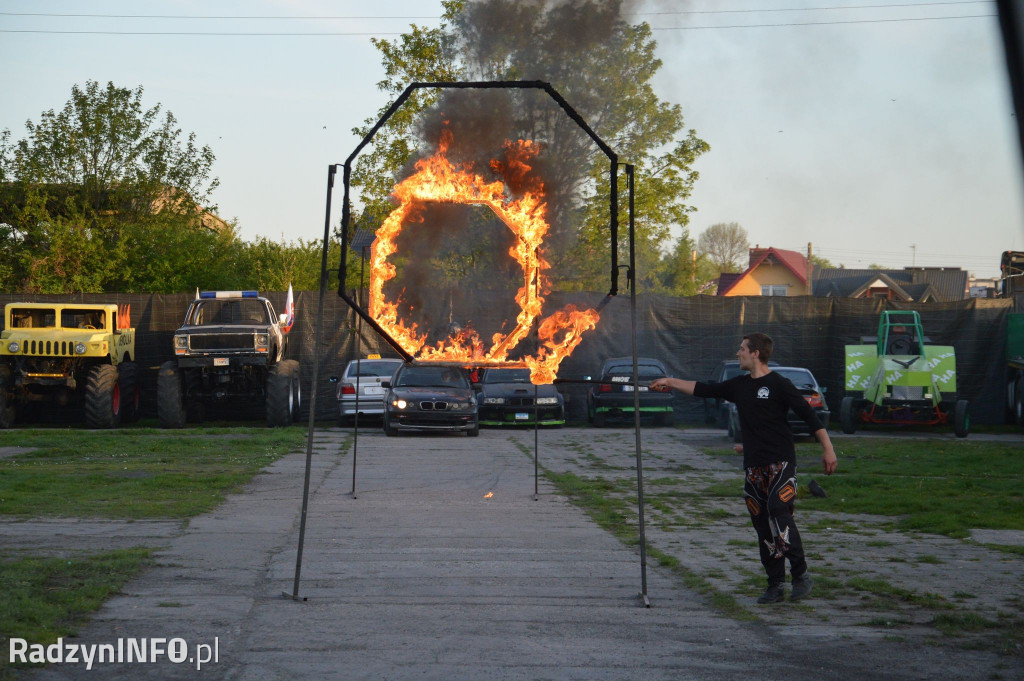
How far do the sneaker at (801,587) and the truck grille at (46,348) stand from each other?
65.3 ft

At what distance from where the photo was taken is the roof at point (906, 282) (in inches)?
2611

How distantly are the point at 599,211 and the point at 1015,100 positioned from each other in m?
8.15

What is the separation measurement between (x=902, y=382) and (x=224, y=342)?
1553 cm

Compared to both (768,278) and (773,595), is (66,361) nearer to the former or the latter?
(773,595)

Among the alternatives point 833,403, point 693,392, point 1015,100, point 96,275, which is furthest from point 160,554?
point 96,275

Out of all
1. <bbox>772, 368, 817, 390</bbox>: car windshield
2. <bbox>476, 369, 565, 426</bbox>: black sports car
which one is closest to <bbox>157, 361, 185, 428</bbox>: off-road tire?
<bbox>476, 369, 565, 426</bbox>: black sports car

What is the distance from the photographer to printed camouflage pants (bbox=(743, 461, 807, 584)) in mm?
8086

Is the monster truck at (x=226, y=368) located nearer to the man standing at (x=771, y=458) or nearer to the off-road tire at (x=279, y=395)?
the off-road tire at (x=279, y=395)

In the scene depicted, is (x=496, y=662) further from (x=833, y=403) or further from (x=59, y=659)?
(x=833, y=403)

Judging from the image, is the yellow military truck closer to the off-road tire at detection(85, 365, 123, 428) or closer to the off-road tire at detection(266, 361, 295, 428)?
the off-road tire at detection(85, 365, 123, 428)

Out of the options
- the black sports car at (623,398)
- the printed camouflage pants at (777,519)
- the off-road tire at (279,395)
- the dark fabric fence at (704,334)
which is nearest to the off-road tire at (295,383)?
the off-road tire at (279,395)

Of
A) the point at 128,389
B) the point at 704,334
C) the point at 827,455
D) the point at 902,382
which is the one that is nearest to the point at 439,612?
the point at 827,455

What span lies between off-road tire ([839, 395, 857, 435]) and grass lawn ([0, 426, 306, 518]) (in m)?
12.4

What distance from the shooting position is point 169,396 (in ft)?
79.3
